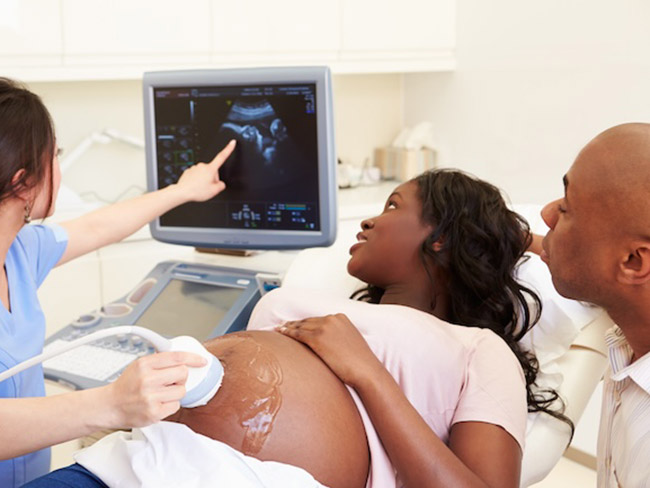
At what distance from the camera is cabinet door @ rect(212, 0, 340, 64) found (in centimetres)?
334

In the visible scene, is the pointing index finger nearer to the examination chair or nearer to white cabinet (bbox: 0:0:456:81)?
the examination chair

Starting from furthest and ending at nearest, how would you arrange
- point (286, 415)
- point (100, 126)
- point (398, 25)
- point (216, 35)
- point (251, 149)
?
point (398, 25), point (100, 126), point (216, 35), point (251, 149), point (286, 415)

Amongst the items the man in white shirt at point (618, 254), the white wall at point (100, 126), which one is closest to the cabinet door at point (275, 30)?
the white wall at point (100, 126)

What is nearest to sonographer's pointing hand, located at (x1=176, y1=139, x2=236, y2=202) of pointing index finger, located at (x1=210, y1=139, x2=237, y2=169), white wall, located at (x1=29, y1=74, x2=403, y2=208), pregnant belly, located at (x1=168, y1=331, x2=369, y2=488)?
pointing index finger, located at (x1=210, y1=139, x2=237, y2=169)

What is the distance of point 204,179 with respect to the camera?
1969 mm

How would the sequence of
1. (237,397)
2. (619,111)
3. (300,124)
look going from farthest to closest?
(619,111)
(300,124)
(237,397)

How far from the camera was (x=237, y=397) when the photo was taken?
134cm

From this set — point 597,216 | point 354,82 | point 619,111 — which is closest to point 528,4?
point 619,111

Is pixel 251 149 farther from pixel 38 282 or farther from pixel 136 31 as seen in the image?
pixel 136 31

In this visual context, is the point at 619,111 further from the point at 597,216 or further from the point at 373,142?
the point at 597,216

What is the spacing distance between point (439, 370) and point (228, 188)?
2.55 ft

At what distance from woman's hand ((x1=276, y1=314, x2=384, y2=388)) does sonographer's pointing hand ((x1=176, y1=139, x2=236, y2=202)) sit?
0.56 m

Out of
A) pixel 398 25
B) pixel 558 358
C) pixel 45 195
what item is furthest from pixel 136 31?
pixel 558 358

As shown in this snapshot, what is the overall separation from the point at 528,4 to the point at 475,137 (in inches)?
24.1
